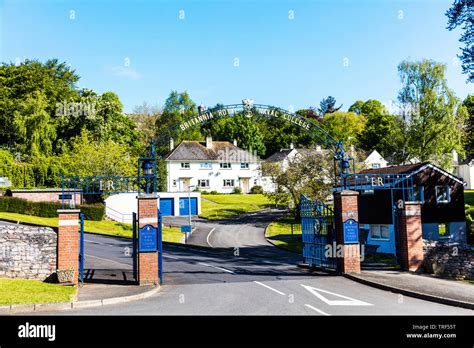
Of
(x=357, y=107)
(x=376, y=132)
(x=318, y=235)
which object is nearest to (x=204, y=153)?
(x=376, y=132)

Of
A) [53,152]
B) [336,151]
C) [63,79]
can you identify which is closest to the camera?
[336,151]

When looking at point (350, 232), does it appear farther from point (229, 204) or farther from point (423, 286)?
point (229, 204)

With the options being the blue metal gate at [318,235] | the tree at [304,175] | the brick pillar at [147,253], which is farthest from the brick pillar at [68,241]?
the tree at [304,175]

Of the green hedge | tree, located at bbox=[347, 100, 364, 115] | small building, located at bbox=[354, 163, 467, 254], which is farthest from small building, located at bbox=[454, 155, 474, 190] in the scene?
the green hedge

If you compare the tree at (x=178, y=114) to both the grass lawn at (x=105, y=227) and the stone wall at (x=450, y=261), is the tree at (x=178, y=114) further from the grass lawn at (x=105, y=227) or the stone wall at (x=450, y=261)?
the stone wall at (x=450, y=261)

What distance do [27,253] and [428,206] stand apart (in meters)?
30.7

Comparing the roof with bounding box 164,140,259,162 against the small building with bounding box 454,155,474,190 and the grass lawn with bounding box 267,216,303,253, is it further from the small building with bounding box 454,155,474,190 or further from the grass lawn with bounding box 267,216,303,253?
the small building with bounding box 454,155,474,190

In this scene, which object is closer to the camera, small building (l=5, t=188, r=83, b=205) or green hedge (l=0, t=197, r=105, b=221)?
green hedge (l=0, t=197, r=105, b=221)

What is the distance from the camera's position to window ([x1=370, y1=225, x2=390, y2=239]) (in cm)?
3484

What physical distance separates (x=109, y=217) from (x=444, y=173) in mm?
31198

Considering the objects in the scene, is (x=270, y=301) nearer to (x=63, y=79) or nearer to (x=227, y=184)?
(x=227, y=184)

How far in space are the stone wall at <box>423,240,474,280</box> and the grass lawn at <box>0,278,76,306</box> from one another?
14.2 meters
